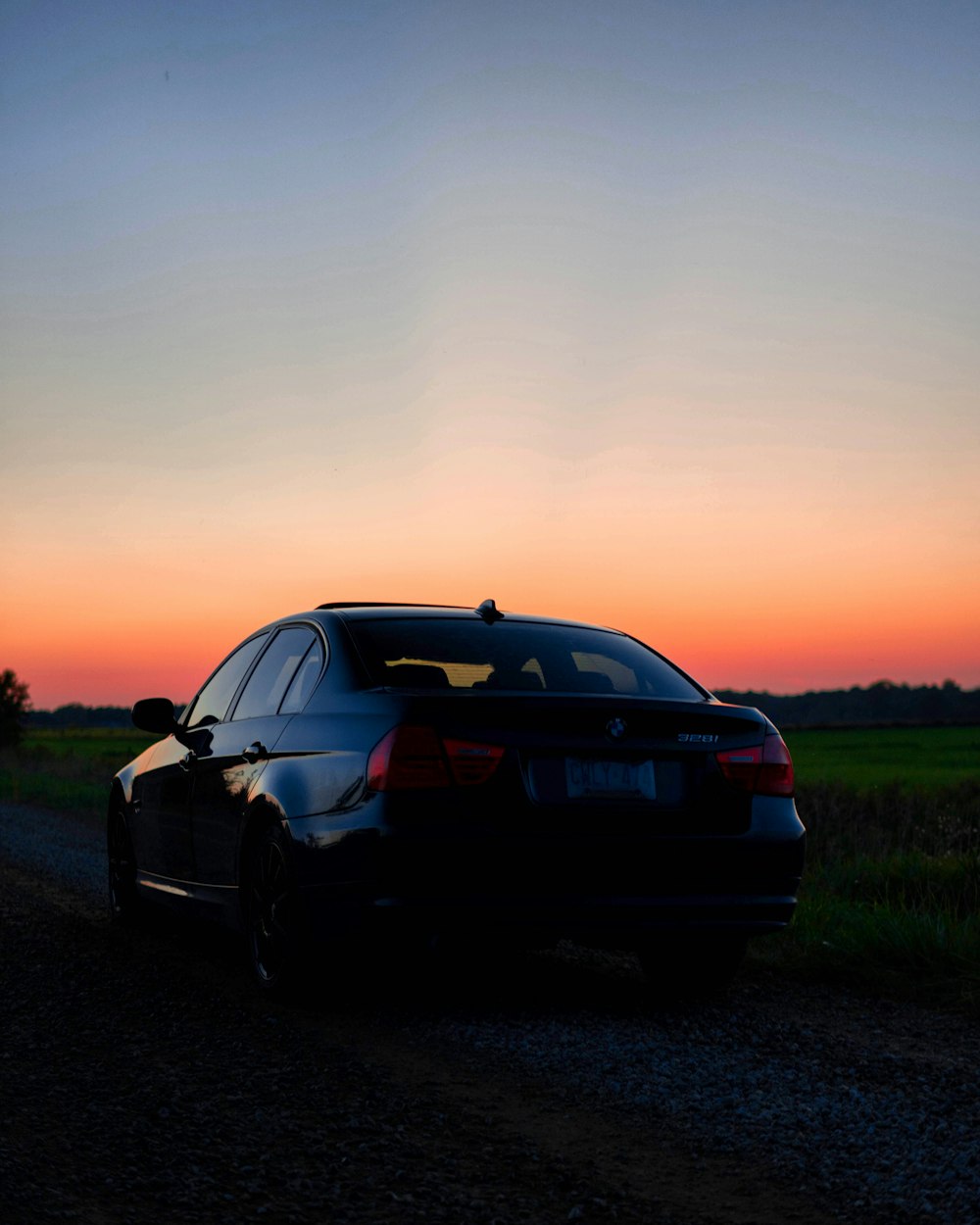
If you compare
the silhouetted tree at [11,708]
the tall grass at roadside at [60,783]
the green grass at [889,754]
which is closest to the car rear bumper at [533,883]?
the green grass at [889,754]

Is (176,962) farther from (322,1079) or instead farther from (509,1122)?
(509,1122)

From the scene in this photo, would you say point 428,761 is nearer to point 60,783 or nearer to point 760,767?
point 760,767

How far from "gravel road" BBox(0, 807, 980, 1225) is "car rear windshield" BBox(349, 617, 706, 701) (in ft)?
4.46

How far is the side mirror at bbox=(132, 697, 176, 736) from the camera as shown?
24.5ft

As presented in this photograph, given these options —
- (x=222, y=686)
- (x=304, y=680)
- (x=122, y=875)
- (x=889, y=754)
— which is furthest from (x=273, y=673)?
(x=889, y=754)

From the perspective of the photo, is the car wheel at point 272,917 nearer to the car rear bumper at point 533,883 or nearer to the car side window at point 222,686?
the car rear bumper at point 533,883

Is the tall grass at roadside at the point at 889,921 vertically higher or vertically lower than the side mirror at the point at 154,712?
lower

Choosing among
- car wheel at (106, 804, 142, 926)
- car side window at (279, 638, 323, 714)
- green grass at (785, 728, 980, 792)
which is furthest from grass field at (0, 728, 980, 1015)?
green grass at (785, 728, 980, 792)

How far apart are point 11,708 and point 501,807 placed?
7626 centimetres

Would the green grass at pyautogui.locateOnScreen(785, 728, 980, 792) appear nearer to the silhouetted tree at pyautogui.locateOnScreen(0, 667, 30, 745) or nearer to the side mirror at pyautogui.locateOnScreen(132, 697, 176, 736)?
the side mirror at pyautogui.locateOnScreen(132, 697, 176, 736)

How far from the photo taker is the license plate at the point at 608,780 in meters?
5.14

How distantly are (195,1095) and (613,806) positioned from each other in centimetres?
182

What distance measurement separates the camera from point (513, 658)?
6.04 meters

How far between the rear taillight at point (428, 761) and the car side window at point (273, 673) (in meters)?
1.37
